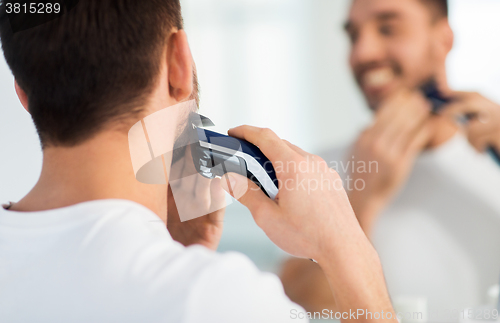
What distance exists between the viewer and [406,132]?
3.45ft

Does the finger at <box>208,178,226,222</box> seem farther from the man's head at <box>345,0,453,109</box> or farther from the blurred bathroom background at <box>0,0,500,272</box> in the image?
the man's head at <box>345,0,453,109</box>

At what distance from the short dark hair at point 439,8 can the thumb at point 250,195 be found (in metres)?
1.15

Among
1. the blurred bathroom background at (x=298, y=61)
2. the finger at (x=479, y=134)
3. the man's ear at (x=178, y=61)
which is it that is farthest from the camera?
the blurred bathroom background at (x=298, y=61)

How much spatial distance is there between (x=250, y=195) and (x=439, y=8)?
118 cm

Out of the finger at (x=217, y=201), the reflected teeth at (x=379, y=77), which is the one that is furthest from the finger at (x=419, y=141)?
the finger at (x=217, y=201)

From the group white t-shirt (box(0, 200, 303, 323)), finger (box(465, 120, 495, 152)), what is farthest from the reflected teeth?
white t-shirt (box(0, 200, 303, 323))

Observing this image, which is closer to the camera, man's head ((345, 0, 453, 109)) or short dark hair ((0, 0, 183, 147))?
short dark hair ((0, 0, 183, 147))

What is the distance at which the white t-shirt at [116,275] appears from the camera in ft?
0.87

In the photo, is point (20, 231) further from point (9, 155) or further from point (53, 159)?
point (9, 155)

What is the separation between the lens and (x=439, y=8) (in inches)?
46.0

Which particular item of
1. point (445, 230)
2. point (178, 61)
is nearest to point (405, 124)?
point (445, 230)

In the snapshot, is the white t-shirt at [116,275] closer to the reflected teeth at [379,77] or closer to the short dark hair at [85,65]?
the short dark hair at [85,65]

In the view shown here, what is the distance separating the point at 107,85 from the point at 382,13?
120 centimetres

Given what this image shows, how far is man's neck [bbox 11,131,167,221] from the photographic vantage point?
12.8 inches
